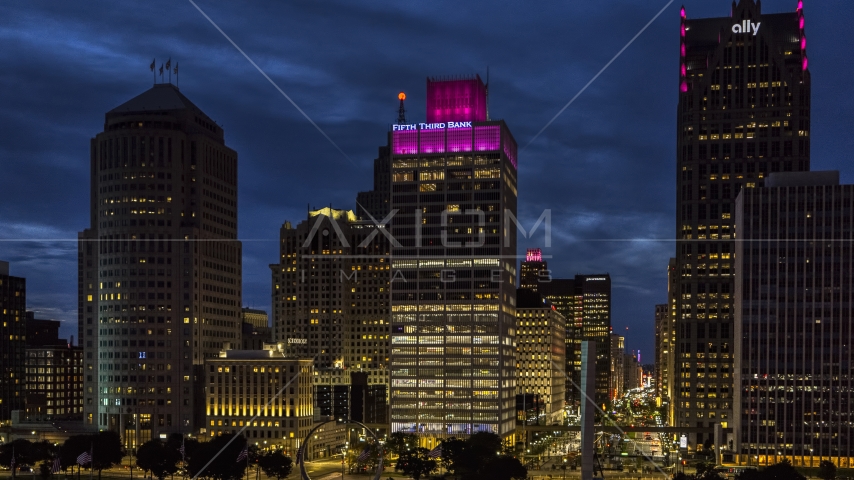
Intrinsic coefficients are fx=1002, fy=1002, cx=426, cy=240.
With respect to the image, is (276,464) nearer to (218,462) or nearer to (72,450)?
(218,462)

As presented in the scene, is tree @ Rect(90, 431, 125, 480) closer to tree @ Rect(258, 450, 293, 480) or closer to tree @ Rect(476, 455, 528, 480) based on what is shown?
tree @ Rect(258, 450, 293, 480)

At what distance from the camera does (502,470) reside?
573ft

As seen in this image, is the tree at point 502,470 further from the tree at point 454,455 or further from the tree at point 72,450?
the tree at point 72,450

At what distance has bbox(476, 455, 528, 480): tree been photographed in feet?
570

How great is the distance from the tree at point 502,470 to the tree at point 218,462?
146ft

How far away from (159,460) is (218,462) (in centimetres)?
1320

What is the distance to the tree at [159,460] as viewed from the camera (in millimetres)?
187625

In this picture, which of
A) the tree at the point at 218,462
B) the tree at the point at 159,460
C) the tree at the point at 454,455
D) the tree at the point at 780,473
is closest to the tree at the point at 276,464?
the tree at the point at 218,462

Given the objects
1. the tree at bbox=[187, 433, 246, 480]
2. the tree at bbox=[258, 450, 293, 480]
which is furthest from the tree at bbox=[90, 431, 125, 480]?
the tree at bbox=[258, 450, 293, 480]

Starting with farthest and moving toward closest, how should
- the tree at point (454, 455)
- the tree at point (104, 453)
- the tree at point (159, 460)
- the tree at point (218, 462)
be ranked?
the tree at point (454, 455) < the tree at point (104, 453) < the tree at point (159, 460) < the tree at point (218, 462)

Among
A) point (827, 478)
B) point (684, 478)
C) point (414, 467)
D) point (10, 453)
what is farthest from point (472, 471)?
point (10, 453)

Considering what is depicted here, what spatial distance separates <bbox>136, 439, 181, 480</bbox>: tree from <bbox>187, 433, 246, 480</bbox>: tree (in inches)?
138

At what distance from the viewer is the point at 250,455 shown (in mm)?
198375

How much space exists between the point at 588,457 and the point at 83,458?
104 m
